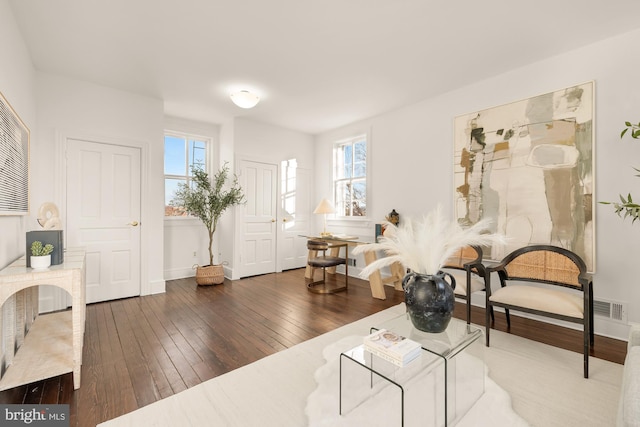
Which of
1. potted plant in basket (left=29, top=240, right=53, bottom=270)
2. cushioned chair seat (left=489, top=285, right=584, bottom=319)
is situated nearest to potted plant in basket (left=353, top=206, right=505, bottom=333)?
cushioned chair seat (left=489, top=285, right=584, bottom=319)

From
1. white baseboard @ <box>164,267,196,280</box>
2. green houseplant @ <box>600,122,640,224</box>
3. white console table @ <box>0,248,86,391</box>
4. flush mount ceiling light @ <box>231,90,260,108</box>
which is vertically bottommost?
white baseboard @ <box>164,267,196,280</box>

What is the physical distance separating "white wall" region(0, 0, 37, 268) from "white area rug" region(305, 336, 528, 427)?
2409 millimetres

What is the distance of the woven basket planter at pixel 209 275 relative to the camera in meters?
4.41

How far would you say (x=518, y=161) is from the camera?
3.17 metres

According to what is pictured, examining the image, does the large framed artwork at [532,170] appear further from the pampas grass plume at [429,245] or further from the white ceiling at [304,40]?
the pampas grass plume at [429,245]

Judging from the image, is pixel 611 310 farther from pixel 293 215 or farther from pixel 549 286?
pixel 293 215

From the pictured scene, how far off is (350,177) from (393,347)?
13.4 ft

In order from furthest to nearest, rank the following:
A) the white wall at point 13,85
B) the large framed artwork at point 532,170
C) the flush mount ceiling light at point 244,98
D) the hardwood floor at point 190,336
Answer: the flush mount ceiling light at point 244,98
the large framed artwork at point 532,170
the white wall at point 13,85
the hardwood floor at point 190,336

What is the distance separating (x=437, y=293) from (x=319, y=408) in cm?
96

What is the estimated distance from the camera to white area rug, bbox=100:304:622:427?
1591 mm

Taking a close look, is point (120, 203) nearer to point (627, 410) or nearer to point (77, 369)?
point (77, 369)

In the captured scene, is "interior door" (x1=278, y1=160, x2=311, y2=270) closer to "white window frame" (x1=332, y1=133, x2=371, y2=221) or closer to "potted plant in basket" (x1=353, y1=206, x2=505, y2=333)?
"white window frame" (x1=332, y1=133, x2=371, y2=221)

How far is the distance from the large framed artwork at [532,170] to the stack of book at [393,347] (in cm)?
235

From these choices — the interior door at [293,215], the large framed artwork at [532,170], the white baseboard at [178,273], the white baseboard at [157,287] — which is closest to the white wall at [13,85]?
the white baseboard at [157,287]
